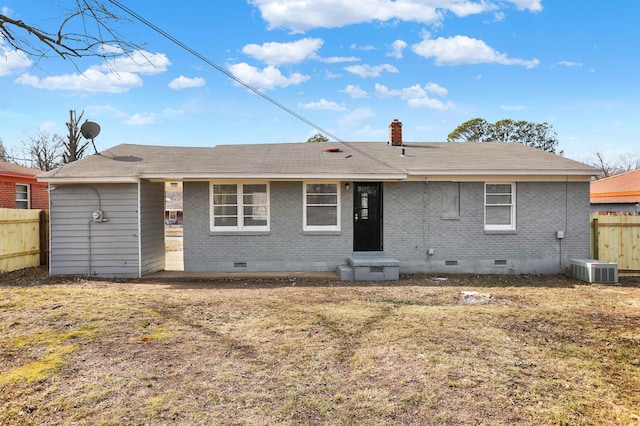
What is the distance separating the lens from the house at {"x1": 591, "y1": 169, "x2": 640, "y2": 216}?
63.8 feet

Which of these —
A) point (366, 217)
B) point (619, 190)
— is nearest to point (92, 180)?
point (366, 217)

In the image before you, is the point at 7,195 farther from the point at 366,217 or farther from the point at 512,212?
the point at 512,212

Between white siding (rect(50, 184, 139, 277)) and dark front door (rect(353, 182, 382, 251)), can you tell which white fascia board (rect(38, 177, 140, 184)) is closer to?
white siding (rect(50, 184, 139, 277))

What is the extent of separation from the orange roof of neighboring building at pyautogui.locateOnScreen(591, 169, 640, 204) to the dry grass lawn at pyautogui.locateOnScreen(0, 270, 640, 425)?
49.1 ft

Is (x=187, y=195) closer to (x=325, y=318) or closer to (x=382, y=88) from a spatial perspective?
(x=325, y=318)

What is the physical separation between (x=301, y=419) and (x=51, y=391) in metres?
2.51

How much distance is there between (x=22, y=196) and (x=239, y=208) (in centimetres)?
1332

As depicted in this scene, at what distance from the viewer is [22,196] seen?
18.0 metres

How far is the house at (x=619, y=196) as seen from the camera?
19.4 meters

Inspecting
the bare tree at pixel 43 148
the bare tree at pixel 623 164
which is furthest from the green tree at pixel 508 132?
the bare tree at pixel 43 148

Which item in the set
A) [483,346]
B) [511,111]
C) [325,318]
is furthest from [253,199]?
[511,111]

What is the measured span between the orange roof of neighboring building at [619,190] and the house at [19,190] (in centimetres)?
2822

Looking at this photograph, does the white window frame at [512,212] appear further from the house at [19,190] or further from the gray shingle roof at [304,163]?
the house at [19,190]

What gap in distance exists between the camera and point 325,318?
6.45 m
